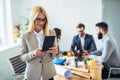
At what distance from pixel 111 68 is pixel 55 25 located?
2.20 m

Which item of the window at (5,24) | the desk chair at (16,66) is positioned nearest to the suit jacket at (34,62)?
the desk chair at (16,66)

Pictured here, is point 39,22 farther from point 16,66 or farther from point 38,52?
point 16,66

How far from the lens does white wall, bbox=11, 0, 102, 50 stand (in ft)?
14.4

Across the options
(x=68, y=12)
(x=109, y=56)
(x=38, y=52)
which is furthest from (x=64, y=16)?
(x=38, y=52)

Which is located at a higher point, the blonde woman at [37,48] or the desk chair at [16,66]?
the blonde woman at [37,48]

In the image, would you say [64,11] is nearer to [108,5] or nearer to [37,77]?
[108,5]

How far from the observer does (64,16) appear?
465 cm

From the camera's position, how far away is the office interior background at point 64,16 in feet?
13.3

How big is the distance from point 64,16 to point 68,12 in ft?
0.41

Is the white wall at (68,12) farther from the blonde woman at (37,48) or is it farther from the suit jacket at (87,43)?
the blonde woman at (37,48)

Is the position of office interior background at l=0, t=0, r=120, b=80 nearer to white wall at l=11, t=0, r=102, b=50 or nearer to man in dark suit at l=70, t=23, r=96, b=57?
white wall at l=11, t=0, r=102, b=50

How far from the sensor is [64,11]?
4.63 metres

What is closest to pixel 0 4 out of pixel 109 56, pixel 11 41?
pixel 11 41

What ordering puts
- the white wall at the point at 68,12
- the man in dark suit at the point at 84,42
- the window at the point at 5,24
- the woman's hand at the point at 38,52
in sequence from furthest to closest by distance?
the white wall at the point at 68,12 → the window at the point at 5,24 → the man in dark suit at the point at 84,42 → the woman's hand at the point at 38,52
